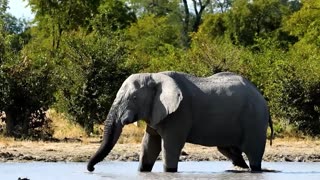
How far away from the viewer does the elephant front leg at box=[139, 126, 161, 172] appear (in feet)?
62.7

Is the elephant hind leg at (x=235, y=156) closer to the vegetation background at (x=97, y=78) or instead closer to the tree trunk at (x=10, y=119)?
the vegetation background at (x=97, y=78)

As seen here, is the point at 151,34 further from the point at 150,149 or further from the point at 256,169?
the point at 150,149

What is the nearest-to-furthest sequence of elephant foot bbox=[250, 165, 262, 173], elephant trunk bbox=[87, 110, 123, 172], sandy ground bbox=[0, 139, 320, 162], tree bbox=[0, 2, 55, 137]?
elephant trunk bbox=[87, 110, 123, 172], elephant foot bbox=[250, 165, 262, 173], sandy ground bbox=[0, 139, 320, 162], tree bbox=[0, 2, 55, 137]

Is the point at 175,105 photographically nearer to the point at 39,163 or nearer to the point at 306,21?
the point at 39,163

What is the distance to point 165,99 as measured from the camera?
1852 centimetres

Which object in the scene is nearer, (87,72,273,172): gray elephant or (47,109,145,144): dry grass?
(87,72,273,172): gray elephant

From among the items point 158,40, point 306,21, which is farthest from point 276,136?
point 158,40

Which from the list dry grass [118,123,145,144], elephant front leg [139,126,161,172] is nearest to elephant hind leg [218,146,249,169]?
elephant front leg [139,126,161,172]

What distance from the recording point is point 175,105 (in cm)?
1847

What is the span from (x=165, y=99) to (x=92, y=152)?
6.70 metres

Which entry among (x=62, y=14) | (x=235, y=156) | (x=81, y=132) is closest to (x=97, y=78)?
(x=81, y=132)

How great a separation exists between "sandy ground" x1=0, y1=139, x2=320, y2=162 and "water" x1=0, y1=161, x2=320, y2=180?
97cm

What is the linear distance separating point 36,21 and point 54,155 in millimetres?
37458

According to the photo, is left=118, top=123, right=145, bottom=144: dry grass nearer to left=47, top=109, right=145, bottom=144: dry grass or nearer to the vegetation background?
left=47, top=109, right=145, bottom=144: dry grass
